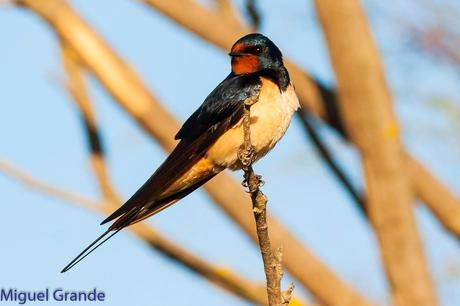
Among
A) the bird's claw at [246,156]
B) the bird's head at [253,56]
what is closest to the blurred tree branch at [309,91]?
the bird's head at [253,56]

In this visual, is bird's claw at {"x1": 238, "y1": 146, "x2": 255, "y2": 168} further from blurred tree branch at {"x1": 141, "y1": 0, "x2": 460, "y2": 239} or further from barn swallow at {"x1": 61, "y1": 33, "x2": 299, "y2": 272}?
blurred tree branch at {"x1": 141, "y1": 0, "x2": 460, "y2": 239}

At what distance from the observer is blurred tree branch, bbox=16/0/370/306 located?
682 cm

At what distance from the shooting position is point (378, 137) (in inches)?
267

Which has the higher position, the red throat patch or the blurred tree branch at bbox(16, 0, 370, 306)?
the blurred tree branch at bbox(16, 0, 370, 306)

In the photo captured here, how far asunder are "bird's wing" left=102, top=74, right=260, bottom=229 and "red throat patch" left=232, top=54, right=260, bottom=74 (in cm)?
8

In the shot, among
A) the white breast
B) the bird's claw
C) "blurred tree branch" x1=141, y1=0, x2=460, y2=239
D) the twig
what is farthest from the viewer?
"blurred tree branch" x1=141, y1=0, x2=460, y2=239

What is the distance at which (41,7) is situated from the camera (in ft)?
23.3

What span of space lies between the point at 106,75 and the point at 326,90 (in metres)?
1.21

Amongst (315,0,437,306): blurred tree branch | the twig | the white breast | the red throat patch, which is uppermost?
(315,0,437,306): blurred tree branch

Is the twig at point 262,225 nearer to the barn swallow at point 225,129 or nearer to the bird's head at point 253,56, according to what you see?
the barn swallow at point 225,129

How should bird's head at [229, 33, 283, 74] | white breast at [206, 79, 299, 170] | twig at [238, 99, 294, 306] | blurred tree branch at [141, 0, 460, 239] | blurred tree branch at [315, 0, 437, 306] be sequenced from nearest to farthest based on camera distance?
1. twig at [238, 99, 294, 306]
2. white breast at [206, 79, 299, 170]
3. bird's head at [229, 33, 283, 74]
4. blurred tree branch at [315, 0, 437, 306]
5. blurred tree branch at [141, 0, 460, 239]

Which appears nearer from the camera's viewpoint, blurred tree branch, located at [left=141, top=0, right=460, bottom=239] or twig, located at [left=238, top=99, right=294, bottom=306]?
twig, located at [left=238, top=99, right=294, bottom=306]

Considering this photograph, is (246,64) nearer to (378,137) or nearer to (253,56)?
(253,56)

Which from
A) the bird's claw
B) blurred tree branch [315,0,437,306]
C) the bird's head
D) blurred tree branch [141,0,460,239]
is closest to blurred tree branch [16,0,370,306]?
blurred tree branch [141,0,460,239]
